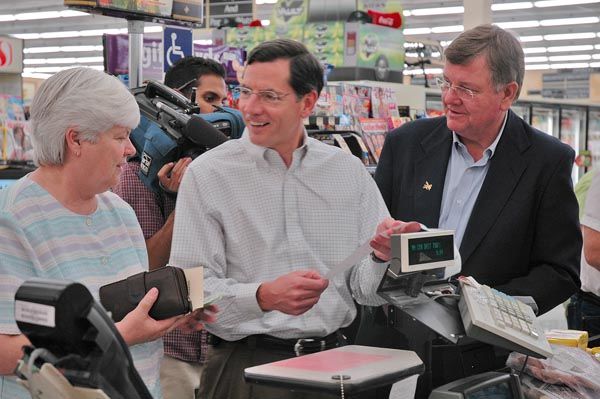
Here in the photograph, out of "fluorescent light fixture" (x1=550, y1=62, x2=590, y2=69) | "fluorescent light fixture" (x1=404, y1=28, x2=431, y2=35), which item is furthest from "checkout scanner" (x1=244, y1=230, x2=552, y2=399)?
"fluorescent light fixture" (x1=550, y1=62, x2=590, y2=69)

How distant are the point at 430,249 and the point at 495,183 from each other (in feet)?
2.88

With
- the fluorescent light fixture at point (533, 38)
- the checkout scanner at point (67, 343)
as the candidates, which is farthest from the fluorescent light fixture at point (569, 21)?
the checkout scanner at point (67, 343)

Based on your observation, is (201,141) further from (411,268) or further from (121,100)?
(411,268)

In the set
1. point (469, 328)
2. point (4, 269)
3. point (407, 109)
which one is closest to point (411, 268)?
point (469, 328)

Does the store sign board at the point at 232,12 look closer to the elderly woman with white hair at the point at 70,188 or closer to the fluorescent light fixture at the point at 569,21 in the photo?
the elderly woman with white hair at the point at 70,188

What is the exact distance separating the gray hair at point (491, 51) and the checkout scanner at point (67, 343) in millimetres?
1781

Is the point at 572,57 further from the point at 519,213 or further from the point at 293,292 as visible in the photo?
the point at 293,292

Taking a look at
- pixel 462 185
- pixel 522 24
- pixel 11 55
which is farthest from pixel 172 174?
pixel 522 24

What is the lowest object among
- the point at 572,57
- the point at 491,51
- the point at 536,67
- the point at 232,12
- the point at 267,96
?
the point at 267,96

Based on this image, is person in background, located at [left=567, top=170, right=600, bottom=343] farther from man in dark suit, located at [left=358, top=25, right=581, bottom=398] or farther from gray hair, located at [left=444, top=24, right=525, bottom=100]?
gray hair, located at [left=444, top=24, right=525, bottom=100]

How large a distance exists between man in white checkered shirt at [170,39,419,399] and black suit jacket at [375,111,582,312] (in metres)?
0.32

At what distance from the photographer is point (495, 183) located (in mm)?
2629

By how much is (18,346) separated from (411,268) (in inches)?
33.1

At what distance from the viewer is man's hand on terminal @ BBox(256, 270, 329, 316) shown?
2.02m
